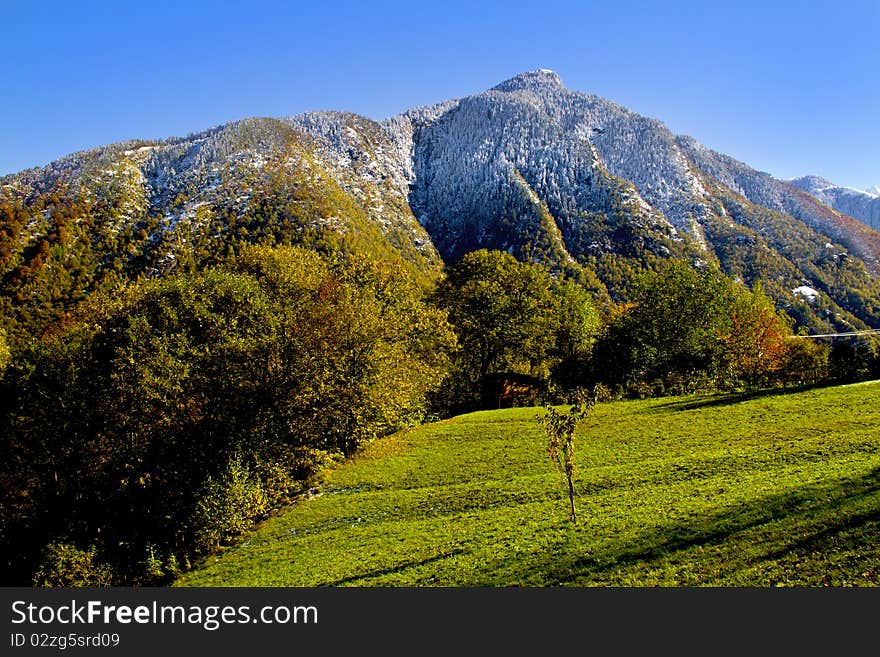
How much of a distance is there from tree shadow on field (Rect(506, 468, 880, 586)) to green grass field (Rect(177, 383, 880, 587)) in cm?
7

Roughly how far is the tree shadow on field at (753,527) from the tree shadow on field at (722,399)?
973 inches

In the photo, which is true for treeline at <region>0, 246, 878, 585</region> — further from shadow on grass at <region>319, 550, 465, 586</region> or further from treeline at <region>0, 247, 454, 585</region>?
shadow on grass at <region>319, 550, 465, 586</region>

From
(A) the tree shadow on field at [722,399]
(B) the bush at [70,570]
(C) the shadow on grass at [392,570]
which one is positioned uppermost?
(A) the tree shadow on field at [722,399]

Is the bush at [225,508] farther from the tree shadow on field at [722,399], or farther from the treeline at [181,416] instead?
the tree shadow on field at [722,399]

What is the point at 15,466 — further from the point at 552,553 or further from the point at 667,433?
the point at 667,433

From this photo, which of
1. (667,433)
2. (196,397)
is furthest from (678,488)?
(196,397)

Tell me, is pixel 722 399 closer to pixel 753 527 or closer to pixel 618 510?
pixel 618 510

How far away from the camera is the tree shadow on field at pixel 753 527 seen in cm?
1641

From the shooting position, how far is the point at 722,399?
153 ft

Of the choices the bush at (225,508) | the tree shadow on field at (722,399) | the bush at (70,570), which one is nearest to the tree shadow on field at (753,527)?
the bush at (225,508)

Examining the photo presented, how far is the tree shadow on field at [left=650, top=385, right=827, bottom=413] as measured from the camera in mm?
44562

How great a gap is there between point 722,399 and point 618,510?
2950 centimetres

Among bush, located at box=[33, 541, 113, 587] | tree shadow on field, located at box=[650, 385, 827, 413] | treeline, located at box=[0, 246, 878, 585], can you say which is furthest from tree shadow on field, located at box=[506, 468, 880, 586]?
tree shadow on field, located at box=[650, 385, 827, 413]

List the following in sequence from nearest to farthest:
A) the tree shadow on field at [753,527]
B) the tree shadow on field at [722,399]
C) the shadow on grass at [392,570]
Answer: the tree shadow on field at [753,527] → the shadow on grass at [392,570] → the tree shadow on field at [722,399]
